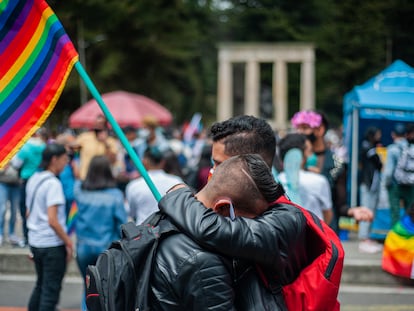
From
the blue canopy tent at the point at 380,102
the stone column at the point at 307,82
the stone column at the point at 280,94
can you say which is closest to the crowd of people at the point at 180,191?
the blue canopy tent at the point at 380,102

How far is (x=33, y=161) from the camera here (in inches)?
343

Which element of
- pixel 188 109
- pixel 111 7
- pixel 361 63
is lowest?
pixel 188 109

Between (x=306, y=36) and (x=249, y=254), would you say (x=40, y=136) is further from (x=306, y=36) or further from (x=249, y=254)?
(x=306, y=36)

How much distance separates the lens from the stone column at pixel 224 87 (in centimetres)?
4203

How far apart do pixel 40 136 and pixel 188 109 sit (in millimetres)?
39707

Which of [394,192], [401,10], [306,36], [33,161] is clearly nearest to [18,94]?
[33,161]

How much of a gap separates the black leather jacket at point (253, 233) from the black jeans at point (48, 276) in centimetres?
336

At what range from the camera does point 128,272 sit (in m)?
2.37

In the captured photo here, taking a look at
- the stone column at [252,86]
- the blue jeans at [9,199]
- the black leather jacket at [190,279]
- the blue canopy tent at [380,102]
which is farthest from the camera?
the stone column at [252,86]

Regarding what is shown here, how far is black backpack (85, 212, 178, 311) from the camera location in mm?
2352

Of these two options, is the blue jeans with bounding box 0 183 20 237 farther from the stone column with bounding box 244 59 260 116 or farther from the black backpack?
the stone column with bounding box 244 59 260 116

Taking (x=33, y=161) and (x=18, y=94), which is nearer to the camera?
(x=18, y=94)

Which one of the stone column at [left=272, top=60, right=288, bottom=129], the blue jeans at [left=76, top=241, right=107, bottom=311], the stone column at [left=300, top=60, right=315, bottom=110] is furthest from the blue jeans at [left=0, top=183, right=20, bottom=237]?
the stone column at [left=272, top=60, right=288, bottom=129]

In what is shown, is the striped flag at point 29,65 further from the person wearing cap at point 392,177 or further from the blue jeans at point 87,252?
the person wearing cap at point 392,177
